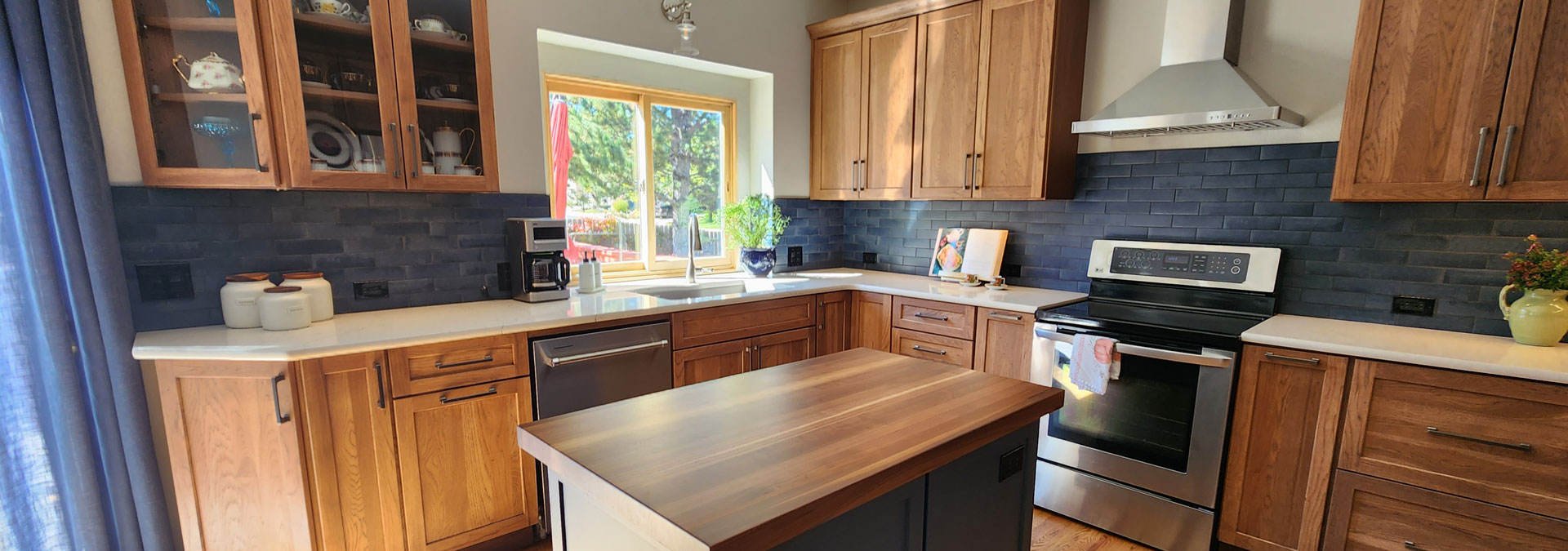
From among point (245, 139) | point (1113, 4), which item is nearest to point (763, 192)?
point (1113, 4)

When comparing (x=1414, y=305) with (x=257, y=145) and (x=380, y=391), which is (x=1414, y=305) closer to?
(x=380, y=391)

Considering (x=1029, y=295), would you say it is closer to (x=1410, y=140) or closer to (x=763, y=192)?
(x=1410, y=140)

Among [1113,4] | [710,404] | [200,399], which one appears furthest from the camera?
[1113,4]

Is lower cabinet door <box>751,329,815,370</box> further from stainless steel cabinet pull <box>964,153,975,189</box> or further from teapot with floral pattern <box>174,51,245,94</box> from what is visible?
teapot with floral pattern <box>174,51,245,94</box>

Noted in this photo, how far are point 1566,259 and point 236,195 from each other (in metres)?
4.24

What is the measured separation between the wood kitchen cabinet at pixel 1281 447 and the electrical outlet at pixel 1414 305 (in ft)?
2.17

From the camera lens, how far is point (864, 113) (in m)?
3.44

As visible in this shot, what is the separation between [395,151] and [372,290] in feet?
1.87

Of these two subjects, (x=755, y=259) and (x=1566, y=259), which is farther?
(x=755, y=259)

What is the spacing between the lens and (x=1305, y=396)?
6.40 ft

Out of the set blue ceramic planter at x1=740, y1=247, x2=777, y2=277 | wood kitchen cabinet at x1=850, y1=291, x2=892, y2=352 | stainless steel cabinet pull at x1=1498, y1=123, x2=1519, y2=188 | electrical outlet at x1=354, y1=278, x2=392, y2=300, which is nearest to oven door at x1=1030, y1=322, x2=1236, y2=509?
wood kitchen cabinet at x1=850, y1=291, x2=892, y2=352

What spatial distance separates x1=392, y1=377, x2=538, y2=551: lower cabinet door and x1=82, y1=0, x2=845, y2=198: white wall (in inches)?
38.5

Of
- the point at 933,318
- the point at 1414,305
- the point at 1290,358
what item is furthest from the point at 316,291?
the point at 1414,305

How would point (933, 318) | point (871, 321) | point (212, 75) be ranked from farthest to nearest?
1. point (871, 321)
2. point (933, 318)
3. point (212, 75)
